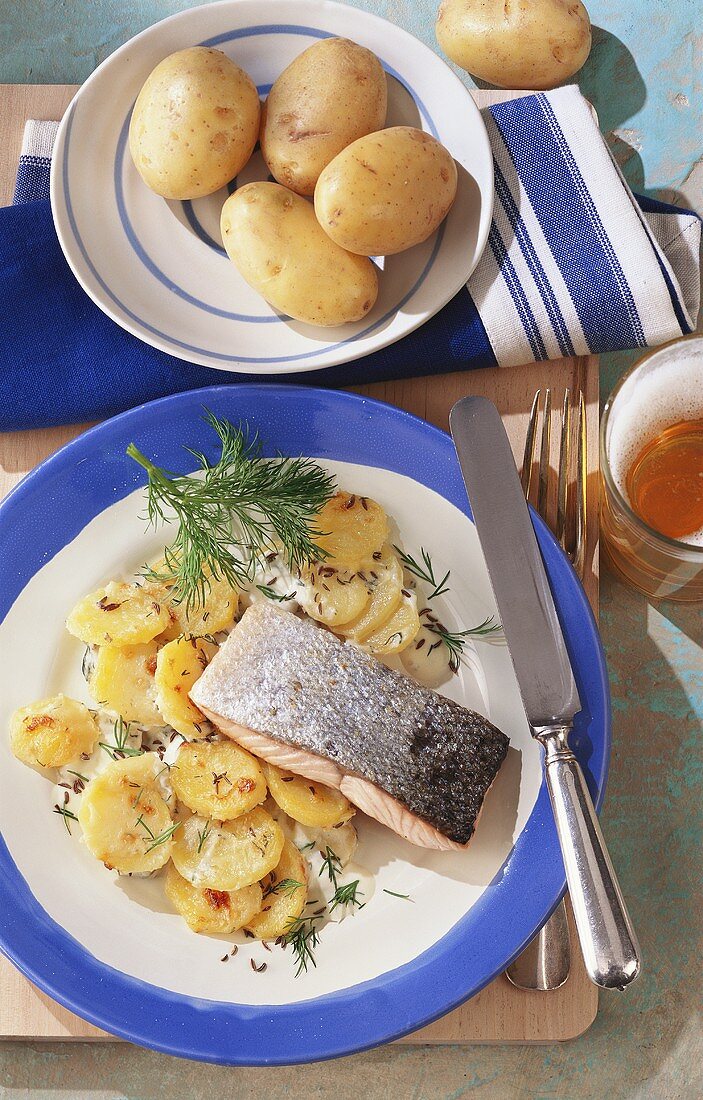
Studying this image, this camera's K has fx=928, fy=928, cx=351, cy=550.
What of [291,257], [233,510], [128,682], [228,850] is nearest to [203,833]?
[228,850]

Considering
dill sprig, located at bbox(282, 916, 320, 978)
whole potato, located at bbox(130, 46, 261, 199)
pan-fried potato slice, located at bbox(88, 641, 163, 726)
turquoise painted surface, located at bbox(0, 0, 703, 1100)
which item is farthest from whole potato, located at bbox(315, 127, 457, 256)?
dill sprig, located at bbox(282, 916, 320, 978)

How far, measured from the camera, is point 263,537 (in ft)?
5.12

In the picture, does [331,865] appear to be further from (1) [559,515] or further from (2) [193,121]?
(2) [193,121]

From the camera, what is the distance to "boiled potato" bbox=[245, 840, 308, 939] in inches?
58.7

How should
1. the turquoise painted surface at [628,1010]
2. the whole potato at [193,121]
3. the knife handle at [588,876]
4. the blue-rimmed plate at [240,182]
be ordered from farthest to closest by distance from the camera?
1. the turquoise painted surface at [628,1010]
2. the blue-rimmed plate at [240,182]
3. the whole potato at [193,121]
4. the knife handle at [588,876]

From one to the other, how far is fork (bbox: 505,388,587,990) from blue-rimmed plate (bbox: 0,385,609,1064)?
116 millimetres

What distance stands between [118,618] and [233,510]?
26 cm

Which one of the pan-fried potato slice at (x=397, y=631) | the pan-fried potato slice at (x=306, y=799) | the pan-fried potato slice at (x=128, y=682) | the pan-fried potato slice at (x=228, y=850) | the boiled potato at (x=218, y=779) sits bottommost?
the pan-fried potato slice at (x=228, y=850)

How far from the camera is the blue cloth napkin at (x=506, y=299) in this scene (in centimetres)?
156

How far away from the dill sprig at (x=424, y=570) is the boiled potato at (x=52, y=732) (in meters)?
0.59

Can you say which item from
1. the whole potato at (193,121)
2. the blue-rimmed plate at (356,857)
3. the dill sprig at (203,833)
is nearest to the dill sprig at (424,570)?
the blue-rimmed plate at (356,857)

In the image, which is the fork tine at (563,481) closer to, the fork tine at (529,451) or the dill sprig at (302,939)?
the fork tine at (529,451)

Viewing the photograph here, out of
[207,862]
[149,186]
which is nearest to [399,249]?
[149,186]

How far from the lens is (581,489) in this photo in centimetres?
158
